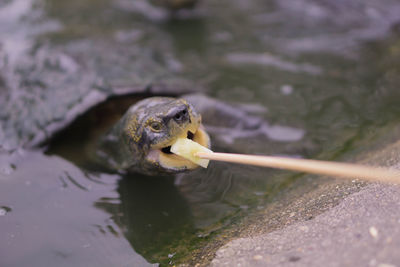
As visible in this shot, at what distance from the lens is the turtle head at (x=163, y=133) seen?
1.87 metres

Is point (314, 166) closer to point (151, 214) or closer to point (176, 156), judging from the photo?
point (176, 156)

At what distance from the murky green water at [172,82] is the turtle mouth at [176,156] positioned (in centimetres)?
36

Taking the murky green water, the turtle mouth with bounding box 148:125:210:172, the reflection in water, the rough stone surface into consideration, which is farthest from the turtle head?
the rough stone surface

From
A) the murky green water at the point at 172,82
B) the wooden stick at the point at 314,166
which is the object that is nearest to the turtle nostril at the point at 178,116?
the wooden stick at the point at 314,166

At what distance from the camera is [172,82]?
3.30m

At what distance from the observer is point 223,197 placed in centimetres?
222

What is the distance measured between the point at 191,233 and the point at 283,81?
2077 mm

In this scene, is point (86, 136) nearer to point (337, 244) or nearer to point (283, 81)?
point (283, 81)

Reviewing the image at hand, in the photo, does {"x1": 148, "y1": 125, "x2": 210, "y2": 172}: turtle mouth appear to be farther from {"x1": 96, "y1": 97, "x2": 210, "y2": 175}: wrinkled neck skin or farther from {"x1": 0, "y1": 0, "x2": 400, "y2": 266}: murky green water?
{"x1": 0, "y1": 0, "x2": 400, "y2": 266}: murky green water

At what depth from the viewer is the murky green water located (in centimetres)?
202

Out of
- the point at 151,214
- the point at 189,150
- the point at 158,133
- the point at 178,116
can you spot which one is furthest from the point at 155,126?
the point at 151,214

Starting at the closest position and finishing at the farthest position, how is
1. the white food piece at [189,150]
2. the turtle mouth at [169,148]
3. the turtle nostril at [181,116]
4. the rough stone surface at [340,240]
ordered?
the rough stone surface at [340,240] < the white food piece at [189,150] < the turtle nostril at [181,116] < the turtle mouth at [169,148]

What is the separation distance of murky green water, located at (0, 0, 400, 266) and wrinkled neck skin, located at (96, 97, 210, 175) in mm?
298

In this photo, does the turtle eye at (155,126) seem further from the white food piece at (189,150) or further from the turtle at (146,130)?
the white food piece at (189,150)
